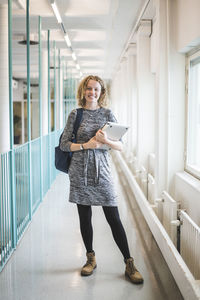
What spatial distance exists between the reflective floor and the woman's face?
4.67 feet

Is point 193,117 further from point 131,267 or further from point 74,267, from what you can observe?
point 74,267

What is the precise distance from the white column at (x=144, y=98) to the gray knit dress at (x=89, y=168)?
11.9 ft

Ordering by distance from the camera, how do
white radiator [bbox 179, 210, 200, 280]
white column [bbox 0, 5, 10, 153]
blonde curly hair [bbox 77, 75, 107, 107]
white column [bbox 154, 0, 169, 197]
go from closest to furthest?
white radiator [bbox 179, 210, 200, 280]
blonde curly hair [bbox 77, 75, 107, 107]
white column [bbox 154, 0, 169, 197]
white column [bbox 0, 5, 10, 153]

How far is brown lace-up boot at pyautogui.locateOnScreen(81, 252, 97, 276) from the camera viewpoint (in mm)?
3008

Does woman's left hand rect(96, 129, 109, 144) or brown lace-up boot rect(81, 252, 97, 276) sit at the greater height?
woman's left hand rect(96, 129, 109, 144)

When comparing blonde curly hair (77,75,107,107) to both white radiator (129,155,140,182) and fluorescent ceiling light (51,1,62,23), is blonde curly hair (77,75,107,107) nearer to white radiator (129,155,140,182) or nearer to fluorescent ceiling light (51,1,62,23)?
fluorescent ceiling light (51,1,62,23)

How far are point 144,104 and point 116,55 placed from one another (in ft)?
12.0

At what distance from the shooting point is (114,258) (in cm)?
339

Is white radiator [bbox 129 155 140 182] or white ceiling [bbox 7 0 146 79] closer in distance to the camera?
white ceiling [bbox 7 0 146 79]

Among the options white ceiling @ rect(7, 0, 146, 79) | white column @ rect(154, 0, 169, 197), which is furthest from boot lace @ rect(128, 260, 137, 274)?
white ceiling @ rect(7, 0, 146, 79)

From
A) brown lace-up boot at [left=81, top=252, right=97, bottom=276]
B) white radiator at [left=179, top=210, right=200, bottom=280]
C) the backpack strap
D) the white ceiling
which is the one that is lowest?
brown lace-up boot at [left=81, top=252, right=97, bottom=276]

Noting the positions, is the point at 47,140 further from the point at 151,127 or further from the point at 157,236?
the point at 157,236

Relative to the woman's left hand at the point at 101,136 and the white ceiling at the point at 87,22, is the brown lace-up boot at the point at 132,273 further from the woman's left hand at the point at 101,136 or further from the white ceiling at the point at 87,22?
the white ceiling at the point at 87,22

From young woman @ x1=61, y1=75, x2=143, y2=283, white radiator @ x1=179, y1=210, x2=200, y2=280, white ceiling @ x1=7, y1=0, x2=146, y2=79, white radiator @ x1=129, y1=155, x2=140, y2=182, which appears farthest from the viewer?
white radiator @ x1=129, y1=155, x2=140, y2=182
